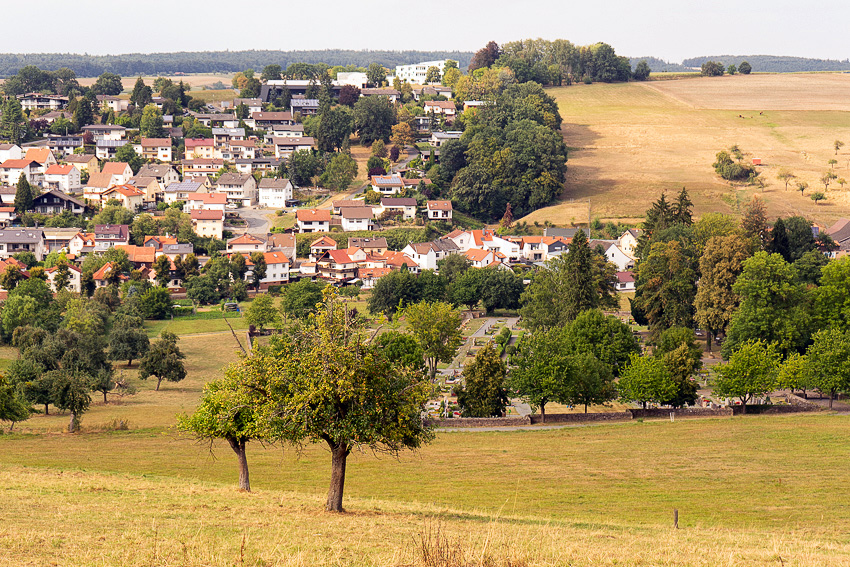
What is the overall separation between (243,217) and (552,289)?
42366mm

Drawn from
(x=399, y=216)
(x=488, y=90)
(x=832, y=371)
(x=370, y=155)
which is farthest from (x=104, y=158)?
(x=832, y=371)

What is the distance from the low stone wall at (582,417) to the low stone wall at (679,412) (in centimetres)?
52

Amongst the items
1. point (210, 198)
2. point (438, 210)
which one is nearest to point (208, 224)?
point (210, 198)

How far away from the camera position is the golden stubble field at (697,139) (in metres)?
84.6

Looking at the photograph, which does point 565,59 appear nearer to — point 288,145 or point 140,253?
point 288,145

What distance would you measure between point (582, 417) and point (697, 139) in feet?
262

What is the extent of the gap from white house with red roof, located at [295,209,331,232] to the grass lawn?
46750 millimetres

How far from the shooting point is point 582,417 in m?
35.0

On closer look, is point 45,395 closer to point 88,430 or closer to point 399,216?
point 88,430

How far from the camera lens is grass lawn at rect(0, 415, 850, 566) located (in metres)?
12.4

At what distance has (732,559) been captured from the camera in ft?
41.2

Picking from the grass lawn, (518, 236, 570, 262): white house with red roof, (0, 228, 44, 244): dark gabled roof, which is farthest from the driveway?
the grass lawn

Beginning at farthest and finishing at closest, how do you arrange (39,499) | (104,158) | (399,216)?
1. (104,158)
2. (399,216)
3. (39,499)

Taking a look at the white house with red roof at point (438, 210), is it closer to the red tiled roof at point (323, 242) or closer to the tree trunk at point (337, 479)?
the red tiled roof at point (323, 242)
